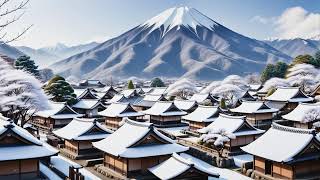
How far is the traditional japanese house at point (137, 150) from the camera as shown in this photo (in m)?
24.7

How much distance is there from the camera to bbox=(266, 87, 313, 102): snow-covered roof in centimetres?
5097

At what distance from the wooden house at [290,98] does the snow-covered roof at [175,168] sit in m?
32.9

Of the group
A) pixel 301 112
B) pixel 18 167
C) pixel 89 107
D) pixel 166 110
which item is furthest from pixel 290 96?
pixel 18 167

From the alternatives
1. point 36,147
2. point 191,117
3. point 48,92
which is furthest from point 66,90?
point 36,147

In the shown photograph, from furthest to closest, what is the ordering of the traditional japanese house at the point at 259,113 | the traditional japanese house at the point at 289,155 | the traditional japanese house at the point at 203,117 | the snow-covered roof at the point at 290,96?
the snow-covered roof at the point at 290,96 < the traditional japanese house at the point at 259,113 < the traditional japanese house at the point at 203,117 < the traditional japanese house at the point at 289,155

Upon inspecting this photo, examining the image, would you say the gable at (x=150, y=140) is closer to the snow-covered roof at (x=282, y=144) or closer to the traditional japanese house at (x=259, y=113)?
the snow-covered roof at (x=282, y=144)

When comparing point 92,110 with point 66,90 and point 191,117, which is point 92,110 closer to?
point 66,90

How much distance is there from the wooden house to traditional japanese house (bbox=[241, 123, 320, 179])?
26.7 metres

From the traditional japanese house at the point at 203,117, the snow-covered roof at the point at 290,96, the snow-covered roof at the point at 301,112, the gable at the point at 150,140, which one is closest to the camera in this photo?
the gable at the point at 150,140

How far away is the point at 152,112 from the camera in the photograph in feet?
168

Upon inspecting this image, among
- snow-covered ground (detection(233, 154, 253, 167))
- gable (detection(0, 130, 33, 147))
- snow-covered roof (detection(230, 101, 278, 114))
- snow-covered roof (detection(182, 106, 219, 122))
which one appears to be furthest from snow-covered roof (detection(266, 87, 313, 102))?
gable (detection(0, 130, 33, 147))

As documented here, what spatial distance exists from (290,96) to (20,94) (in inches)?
1440

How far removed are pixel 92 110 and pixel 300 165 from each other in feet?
127

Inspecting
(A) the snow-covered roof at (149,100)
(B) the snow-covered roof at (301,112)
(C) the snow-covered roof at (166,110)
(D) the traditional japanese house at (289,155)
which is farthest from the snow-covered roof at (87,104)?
(D) the traditional japanese house at (289,155)
